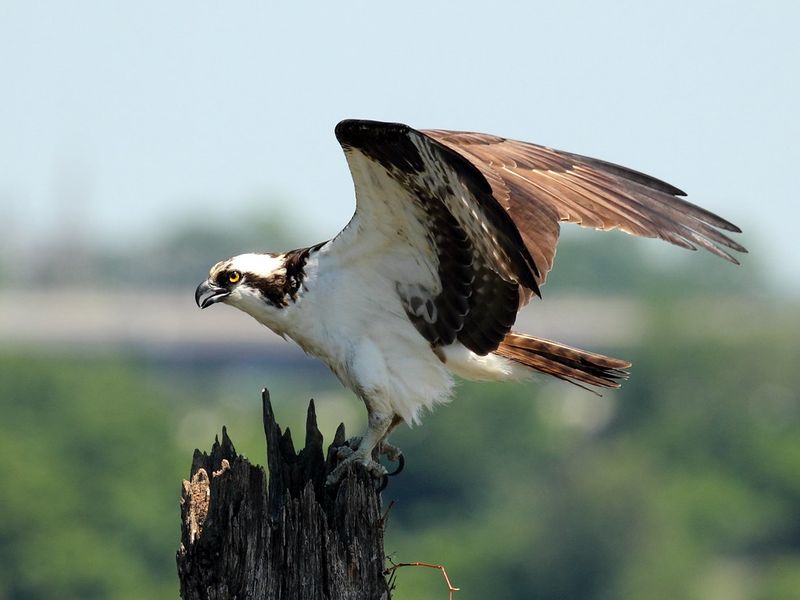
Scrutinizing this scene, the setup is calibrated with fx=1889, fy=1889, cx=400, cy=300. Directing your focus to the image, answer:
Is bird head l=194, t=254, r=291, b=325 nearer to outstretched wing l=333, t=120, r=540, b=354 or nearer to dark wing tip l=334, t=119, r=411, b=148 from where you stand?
outstretched wing l=333, t=120, r=540, b=354

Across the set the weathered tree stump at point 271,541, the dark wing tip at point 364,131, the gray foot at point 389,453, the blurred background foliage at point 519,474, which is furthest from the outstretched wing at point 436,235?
the blurred background foliage at point 519,474

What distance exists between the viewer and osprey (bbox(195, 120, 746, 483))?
9.07 metres

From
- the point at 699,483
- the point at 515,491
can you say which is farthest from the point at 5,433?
the point at 699,483

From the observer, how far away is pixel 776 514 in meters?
69.6

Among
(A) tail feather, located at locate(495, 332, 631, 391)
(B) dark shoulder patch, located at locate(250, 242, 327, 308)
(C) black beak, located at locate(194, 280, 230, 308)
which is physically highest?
(B) dark shoulder patch, located at locate(250, 242, 327, 308)

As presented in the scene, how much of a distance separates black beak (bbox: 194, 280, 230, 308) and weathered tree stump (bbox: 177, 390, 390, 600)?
1.68m

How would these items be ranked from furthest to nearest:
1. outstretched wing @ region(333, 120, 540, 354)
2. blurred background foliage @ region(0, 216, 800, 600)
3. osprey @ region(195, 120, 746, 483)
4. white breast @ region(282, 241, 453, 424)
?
blurred background foliage @ region(0, 216, 800, 600), white breast @ region(282, 241, 453, 424), osprey @ region(195, 120, 746, 483), outstretched wing @ region(333, 120, 540, 354)

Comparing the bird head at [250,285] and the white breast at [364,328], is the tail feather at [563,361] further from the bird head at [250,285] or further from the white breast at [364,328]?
the bird head at [250,285]

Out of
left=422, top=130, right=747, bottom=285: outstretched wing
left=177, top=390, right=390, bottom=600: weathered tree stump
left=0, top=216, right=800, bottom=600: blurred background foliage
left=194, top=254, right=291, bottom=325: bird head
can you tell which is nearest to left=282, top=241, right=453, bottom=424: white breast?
left=194, top=254, right=291, bottom=325: bird head

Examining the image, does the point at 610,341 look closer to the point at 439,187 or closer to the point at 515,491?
the point at 515,491

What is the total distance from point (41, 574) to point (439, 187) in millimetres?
49547

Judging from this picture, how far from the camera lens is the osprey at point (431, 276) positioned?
29.8ft

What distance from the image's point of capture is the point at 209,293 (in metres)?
9.84

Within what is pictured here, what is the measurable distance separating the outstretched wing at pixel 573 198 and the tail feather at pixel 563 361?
2.74 ft
